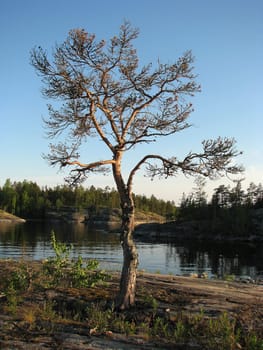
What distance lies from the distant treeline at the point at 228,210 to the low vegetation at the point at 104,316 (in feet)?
358

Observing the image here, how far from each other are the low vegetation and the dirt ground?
3 centimetres

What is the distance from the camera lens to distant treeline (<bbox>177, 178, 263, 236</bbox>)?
390 feet

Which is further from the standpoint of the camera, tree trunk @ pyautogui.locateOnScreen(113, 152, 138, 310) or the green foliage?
the green foliage

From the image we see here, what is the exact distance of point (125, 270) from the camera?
12125mm

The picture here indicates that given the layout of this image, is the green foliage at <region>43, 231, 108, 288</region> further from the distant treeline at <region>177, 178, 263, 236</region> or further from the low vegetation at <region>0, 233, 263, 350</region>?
the distant treeline at <region>177, 178, 263, 236</region>

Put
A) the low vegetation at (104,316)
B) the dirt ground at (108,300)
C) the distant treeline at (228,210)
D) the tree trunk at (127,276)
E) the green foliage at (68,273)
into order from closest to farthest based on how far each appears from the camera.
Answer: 1. the dirt ground at (108,300)
2. the low vegetation at (104,316)
3. the tree trunk at (127,276)
4. the green foliage at (68,273)
5. the distant treeline at (228,210)

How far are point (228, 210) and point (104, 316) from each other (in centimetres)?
11981

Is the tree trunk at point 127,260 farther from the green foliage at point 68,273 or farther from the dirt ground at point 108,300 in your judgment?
the green foliage at point 68,273

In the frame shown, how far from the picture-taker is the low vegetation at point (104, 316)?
971 cm

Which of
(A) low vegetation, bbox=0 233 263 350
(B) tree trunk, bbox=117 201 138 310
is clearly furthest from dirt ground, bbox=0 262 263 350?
(B) tree trunk, bbox=117 201 138 310

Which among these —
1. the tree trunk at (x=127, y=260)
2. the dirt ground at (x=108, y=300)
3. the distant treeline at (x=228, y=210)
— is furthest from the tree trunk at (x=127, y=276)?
the distant treeline at (x=228, y=210)

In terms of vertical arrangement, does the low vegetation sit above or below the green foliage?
below

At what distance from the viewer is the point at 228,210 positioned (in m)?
126

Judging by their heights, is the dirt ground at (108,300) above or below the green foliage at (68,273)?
below
